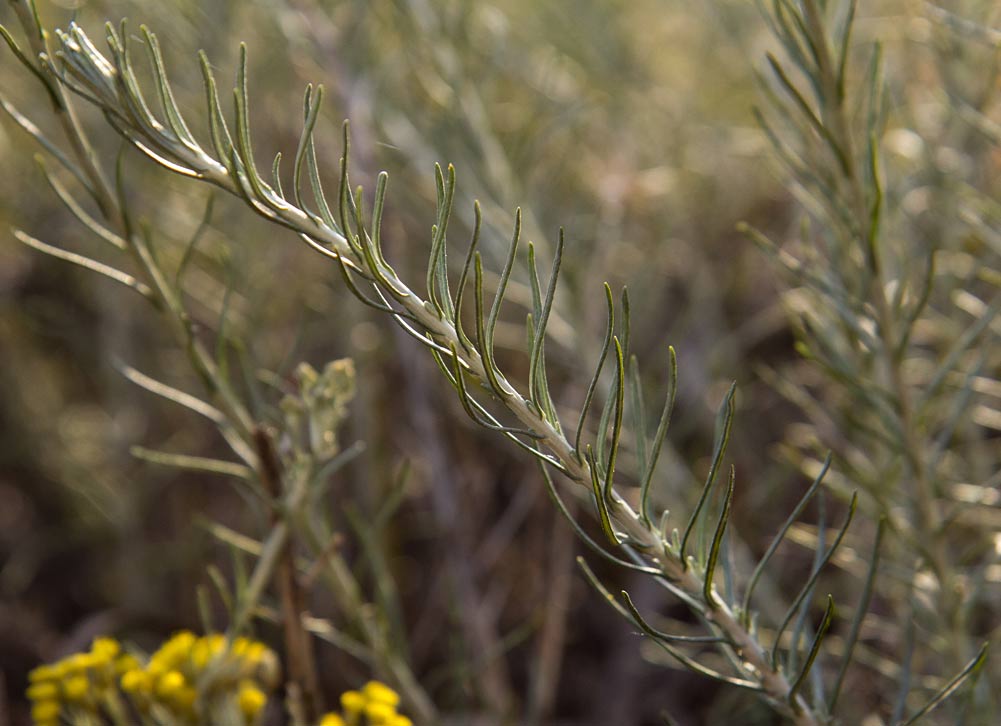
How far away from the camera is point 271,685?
80cm

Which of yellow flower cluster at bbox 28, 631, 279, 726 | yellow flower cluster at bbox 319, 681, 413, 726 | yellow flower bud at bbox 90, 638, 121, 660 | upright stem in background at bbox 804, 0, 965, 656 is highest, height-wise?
upright stem in background at bbox 804, 0, 965, 656

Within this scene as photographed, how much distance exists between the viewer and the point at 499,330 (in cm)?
152

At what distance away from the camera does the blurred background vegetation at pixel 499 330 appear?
111cm

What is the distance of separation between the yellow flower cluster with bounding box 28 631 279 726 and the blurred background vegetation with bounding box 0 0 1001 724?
7.9 inches

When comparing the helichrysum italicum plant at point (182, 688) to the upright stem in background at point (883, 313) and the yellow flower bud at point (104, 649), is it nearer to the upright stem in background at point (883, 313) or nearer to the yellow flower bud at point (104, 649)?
the yellow flower bud at point (104, 649)

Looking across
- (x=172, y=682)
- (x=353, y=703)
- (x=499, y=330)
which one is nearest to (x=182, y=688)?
(x=172, y=682)

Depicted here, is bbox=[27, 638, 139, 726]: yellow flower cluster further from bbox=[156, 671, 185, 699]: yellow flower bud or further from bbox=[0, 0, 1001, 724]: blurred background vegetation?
bbox=[0, 0, 1001, 724]: blurred background vegetation

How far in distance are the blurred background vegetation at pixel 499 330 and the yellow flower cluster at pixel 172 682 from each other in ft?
0.66

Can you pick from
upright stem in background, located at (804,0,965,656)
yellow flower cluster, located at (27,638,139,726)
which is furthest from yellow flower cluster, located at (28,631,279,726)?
upright stem in background, located at (804,0,965,656)

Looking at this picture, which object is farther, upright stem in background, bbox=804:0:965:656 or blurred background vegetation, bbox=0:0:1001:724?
blurred background vegetation, bbox=0:0:1001:724

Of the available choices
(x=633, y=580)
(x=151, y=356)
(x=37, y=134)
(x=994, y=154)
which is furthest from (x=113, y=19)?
(x=994, y=154)

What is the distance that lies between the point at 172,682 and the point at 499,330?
898 mm

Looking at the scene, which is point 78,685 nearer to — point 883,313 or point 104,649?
point 104,649

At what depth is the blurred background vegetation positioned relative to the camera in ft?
3.65
